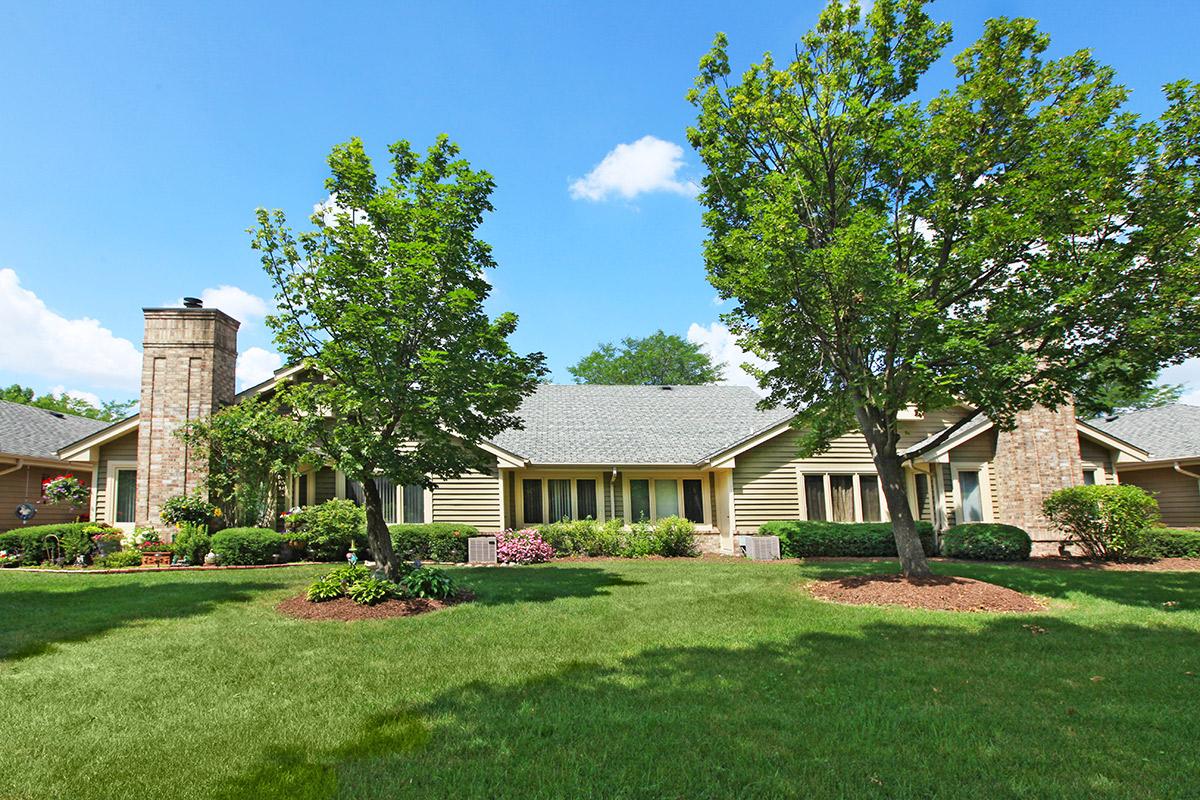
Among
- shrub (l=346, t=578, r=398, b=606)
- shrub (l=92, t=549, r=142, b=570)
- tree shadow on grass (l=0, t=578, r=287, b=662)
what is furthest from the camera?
shrub (l=92, t=549, r=142, b=570)

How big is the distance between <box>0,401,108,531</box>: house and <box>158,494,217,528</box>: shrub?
460 centimetres

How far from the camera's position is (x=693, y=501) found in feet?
68.8

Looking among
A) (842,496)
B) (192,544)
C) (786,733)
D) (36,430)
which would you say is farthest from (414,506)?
(786,733)

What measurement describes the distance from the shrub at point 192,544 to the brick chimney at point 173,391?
1759mm

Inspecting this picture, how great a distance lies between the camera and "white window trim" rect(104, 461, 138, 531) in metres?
18.5

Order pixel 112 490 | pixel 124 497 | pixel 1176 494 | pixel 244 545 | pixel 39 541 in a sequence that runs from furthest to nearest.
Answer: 1. pixel 1176 494
2. pixel 124 497
3. pixel 112 490
4. pixel 39 541
5. pixel 244 545

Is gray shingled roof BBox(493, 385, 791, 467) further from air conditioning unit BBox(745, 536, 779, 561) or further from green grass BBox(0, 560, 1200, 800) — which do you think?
green grass BBox(0, 560, 1200, 800)

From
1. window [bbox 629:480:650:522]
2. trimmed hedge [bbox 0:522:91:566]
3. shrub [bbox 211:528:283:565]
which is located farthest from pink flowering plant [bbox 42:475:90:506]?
window [bbox 629:480:650:522]

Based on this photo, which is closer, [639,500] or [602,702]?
[602,702]

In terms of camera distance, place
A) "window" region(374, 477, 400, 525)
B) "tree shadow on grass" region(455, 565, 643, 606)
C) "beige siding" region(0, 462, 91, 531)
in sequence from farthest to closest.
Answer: "beige siding" region(0, 462, 91, 531), "window" region(374, 477, 400, 525), "tree shadow on grass" region(455, 565, 643, 606)

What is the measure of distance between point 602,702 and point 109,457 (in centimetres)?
1893

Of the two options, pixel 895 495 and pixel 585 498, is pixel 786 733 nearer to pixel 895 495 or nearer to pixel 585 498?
pixel 895 495

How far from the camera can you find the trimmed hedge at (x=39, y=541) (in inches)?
625

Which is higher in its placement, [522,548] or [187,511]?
[187,511]
